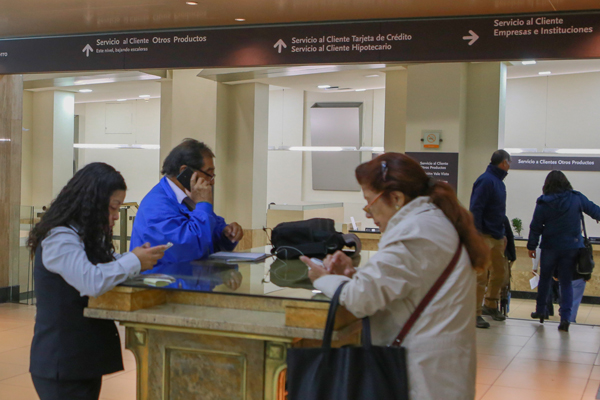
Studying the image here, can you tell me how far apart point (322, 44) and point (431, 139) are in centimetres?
297

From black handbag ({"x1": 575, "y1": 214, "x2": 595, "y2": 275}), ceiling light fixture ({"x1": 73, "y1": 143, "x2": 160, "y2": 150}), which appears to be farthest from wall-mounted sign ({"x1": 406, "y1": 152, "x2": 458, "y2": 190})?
ceiling light fixture ({"x1": 73, "y1": 143, "x2": 160, "y2": 150})

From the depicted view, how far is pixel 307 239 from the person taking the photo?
3.10 meters

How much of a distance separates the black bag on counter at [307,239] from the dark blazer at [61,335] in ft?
3.65

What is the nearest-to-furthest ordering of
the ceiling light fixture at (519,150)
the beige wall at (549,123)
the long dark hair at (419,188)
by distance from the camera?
the long dark hair at (419,188)
the ceiling light fixture at (519,150)
the beige wall at (549,123)

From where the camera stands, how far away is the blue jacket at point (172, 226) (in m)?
2.91

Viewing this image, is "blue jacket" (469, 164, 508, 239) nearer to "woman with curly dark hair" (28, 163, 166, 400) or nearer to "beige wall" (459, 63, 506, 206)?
"beige wall" (459, 63, 506, 206)

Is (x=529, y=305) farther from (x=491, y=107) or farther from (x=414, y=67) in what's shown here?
(x=414, y=67)

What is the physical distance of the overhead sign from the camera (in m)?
4.57

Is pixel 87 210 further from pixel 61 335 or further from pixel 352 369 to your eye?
pixel 352 369

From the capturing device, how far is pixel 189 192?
10.4 feet

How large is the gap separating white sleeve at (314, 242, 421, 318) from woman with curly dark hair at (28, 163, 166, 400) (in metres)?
0.86

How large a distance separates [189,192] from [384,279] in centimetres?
165

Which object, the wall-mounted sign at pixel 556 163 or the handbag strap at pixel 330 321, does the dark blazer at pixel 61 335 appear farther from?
the wall-mounted sign at pixel 556 163

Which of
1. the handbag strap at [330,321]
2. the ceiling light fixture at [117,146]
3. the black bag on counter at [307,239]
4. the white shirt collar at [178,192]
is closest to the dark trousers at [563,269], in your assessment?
the black bag on counter at [307,239]
